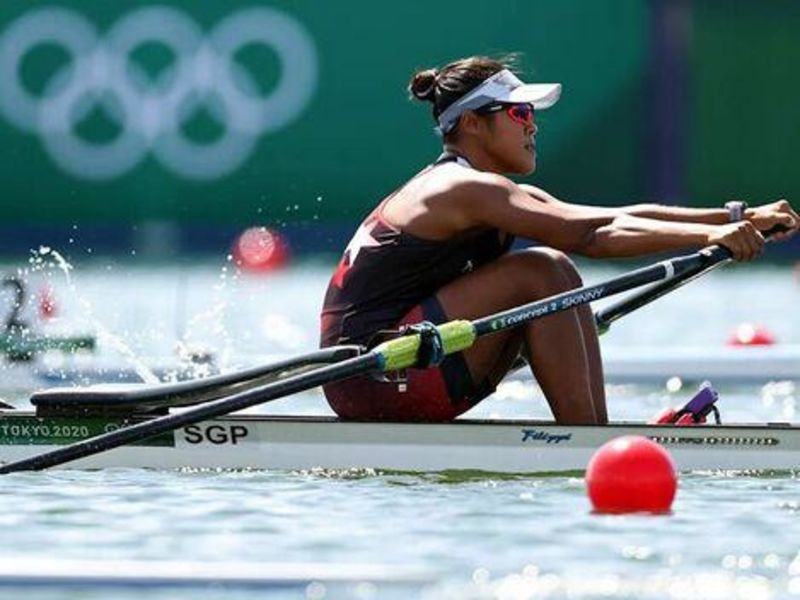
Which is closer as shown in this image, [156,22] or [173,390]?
[173,390]

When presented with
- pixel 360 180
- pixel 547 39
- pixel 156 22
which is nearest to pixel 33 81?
pixel 156 22

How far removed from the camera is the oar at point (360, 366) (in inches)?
332

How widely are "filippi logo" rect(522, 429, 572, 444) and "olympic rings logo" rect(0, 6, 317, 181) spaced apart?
629 inches

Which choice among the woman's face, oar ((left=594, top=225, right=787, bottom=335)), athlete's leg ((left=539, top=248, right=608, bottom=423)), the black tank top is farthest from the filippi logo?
the woman's face

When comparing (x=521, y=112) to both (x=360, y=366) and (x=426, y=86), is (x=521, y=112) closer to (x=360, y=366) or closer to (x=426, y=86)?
(x=426, y=86)

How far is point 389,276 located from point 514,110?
84cm

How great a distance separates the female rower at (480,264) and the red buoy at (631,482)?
0.92m

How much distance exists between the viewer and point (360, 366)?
8430 mm

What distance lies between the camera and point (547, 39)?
2477 cm

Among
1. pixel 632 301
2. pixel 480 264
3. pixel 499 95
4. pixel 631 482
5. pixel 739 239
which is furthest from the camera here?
pixel 632 301

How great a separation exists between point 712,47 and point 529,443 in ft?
54.9

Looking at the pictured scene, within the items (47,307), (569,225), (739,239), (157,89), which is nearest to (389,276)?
(569,225)

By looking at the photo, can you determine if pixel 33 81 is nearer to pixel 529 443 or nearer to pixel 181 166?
pixel 181 166

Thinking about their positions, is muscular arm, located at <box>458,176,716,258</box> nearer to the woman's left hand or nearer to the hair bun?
the woman's left hand
